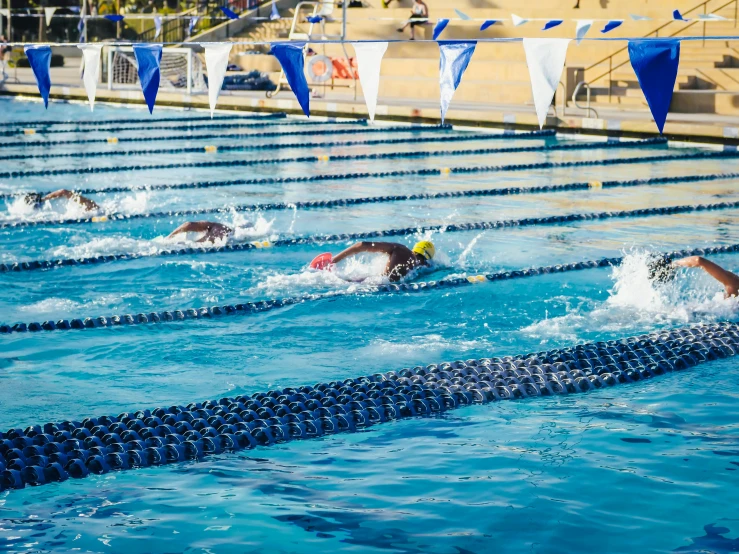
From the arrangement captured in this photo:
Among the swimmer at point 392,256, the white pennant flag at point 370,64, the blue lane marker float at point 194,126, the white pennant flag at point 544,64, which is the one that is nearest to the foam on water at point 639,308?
the swimmer at point 392,256

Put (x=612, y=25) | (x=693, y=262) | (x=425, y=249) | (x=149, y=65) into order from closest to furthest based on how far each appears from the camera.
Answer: (x=693, y=262)
(x=425, y=249)
(x=149, y=65)
(x=612, y=25)

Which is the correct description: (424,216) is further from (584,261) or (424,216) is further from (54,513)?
(54,513)

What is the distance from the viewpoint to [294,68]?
8.41m

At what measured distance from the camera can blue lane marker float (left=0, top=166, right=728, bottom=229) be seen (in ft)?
28.4

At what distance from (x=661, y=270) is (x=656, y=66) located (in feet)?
4.78

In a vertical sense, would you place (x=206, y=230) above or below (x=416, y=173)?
below

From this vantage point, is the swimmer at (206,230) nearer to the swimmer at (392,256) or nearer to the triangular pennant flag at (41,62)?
the swimmer at (392,256)

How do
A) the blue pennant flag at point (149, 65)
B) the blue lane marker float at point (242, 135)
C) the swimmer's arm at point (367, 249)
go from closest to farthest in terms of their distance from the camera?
1. the swimmer's arm at point (367, 249)
2. the blue pennant flag at point (149, 65)
3. the blue lane marker float at point (242, 135)

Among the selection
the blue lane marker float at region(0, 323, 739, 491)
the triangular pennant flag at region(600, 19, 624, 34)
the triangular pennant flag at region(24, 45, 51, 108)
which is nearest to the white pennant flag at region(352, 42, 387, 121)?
the triangular pennant flag at region(24, 45, 51, 108)

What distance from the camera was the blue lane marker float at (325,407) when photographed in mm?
3691

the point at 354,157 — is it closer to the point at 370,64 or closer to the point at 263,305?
the point at 370,64

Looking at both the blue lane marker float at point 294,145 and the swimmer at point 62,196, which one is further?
the blue lane marker float at point 294,145

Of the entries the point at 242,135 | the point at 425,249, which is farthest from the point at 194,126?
the point at 425,249

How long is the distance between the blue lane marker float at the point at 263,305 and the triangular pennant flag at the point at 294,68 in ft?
7.43
